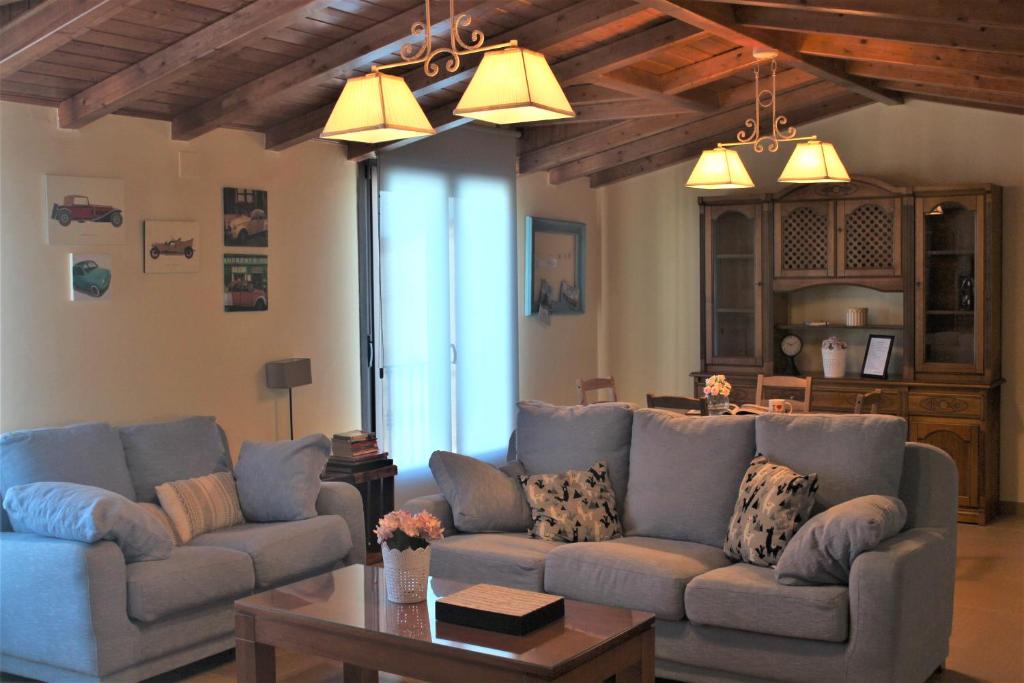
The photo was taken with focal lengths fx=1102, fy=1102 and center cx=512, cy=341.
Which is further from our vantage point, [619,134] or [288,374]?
[619,134]

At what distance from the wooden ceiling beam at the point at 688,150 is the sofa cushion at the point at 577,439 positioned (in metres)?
3.26

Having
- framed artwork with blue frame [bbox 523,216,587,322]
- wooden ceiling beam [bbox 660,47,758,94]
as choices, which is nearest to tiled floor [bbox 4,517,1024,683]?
wooden ceiling beam [bbox 660,47,758,94]

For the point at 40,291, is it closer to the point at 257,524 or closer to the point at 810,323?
the point at 257,524

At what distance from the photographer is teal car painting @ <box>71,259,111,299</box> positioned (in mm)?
5047

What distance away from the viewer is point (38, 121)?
492 centimetres

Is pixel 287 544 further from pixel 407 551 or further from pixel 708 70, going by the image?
pixel 708 70

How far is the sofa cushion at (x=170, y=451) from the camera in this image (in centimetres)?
492

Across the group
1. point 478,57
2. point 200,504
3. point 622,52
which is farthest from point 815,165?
point 200,504

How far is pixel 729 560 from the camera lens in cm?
425

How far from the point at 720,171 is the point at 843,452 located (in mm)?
1596

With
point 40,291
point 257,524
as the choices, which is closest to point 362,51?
point 40,291

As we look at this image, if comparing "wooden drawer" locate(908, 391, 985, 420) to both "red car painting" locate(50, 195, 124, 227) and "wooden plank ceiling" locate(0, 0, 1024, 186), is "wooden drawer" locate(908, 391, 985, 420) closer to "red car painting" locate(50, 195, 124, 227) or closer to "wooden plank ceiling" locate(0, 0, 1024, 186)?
"wooden plank ceiling" locate(0, 0, 1024, 186)

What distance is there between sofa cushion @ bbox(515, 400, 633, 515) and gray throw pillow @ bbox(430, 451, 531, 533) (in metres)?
0.22

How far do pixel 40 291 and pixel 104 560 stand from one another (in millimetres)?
1515
